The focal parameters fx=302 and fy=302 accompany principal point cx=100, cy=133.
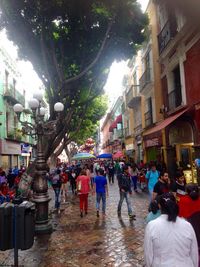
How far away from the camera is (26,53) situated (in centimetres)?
1191

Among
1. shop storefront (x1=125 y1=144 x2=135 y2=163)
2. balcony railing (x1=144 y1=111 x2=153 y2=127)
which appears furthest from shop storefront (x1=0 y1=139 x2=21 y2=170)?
balcony railing (x1=144 y1=111 x2=153 y2=127)

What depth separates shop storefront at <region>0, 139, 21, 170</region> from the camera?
23.6 meters

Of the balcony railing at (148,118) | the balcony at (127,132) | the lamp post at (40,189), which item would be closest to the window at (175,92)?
the balcony railing at (148,118)

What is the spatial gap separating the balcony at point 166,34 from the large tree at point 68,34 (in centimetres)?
290

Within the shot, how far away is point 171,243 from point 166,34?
47.6 feet

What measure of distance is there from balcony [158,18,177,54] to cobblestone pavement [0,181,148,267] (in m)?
9.37

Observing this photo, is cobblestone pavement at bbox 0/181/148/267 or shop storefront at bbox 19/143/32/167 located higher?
shop storefront at bbox 19/143/32/167

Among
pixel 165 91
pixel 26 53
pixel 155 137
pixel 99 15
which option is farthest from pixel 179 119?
pixel 26 53

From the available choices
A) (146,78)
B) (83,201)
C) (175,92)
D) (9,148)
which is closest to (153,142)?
(175,92)

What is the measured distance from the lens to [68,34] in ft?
40.8

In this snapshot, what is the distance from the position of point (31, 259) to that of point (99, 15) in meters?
8.68

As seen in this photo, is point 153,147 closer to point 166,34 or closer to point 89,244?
point 166,34

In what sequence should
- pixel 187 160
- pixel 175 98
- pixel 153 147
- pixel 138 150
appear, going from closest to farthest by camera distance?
pixel 187 160, pixel 175 98, pixel 153 147, pixel 138 150

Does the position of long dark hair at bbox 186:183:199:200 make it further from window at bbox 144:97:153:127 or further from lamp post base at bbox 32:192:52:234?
window at bbox 144:97:153:127
